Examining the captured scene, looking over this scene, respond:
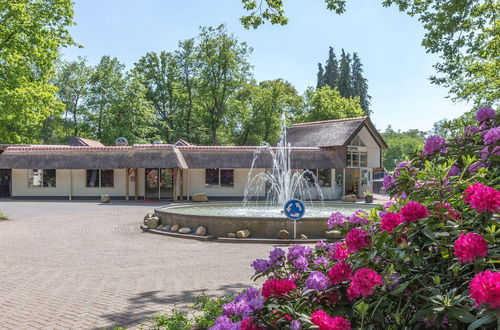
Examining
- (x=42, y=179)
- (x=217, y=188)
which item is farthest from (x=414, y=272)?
(x=42, y=179)

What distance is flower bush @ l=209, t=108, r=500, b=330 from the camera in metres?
2.13

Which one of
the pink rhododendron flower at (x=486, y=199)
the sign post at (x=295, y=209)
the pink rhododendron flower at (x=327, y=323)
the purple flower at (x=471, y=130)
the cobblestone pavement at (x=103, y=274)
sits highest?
the purple flower at (x=471, y=130)

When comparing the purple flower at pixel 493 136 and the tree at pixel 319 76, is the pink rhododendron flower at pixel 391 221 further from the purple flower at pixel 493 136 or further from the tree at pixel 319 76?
the tree at pixel 319 76

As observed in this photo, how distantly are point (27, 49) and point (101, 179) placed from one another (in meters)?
13.6

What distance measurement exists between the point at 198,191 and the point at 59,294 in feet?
79.8

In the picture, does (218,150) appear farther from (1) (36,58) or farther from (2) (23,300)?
(2) (23,300)

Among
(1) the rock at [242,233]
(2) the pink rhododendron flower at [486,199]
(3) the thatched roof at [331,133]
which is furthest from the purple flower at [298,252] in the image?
(3) the thatched roof at [331,133]

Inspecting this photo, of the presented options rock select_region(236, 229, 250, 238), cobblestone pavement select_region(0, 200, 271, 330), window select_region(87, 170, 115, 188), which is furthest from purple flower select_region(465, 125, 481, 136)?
window select_region(87, 170, 115, 188)

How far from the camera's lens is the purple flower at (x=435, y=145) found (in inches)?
138

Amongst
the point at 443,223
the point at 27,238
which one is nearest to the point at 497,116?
the point at 443,223

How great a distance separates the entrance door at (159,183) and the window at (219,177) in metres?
2.81

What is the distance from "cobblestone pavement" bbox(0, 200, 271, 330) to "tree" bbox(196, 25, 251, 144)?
3037 centimetres

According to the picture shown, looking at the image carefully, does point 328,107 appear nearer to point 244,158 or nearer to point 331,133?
point 331,133

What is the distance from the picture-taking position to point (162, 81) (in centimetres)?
4822
